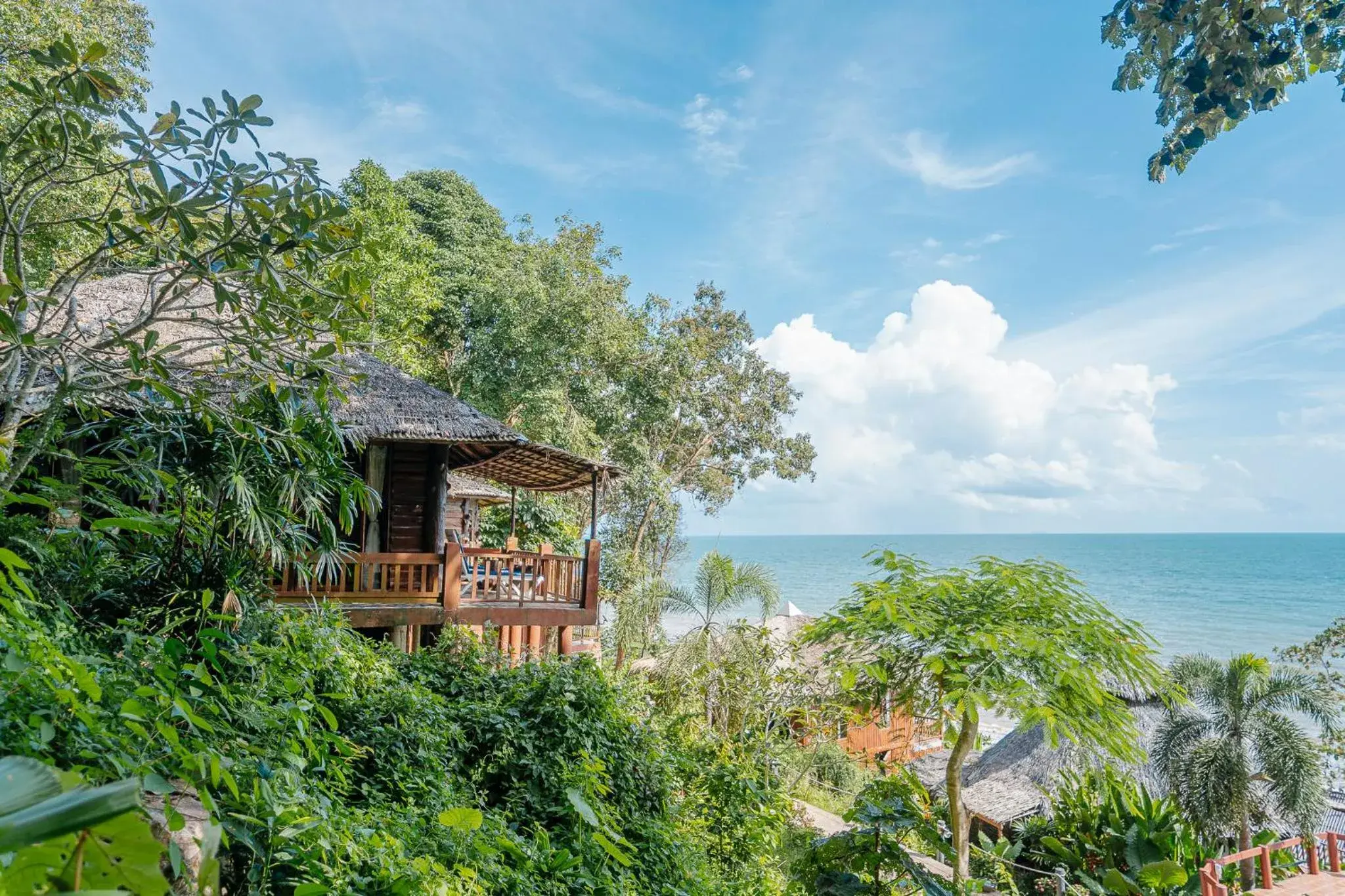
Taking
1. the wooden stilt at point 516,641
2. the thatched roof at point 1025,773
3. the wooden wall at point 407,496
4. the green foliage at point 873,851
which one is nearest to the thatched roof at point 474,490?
the wooden stilt at point 516,641

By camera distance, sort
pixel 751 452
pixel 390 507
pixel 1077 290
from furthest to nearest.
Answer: pixel 1077 290
pixel 751 452
pixel 390 507

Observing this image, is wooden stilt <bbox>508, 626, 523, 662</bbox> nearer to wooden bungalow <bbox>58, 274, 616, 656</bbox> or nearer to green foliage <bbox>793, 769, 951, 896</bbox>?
wooden bungalow <bbox>58, 274, 616, 656</bbox>

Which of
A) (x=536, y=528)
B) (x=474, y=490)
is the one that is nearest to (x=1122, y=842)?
(x=474, y=490)

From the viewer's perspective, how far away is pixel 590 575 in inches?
394

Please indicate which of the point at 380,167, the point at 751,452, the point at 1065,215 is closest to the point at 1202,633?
the point at 1065,215

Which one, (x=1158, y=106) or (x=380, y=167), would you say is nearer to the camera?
(x=1158, y=106)

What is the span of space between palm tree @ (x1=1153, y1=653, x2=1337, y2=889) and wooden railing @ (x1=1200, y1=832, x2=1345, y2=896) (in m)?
1.48

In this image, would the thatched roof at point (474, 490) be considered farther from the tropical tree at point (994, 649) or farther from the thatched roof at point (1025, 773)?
the tropical tree at point (994, 649)

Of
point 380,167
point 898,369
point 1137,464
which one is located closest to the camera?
point 380,167

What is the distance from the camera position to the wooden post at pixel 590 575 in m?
9.95

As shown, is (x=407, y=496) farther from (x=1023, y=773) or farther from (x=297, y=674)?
(x=1023, y=773)

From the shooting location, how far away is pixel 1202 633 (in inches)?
1702

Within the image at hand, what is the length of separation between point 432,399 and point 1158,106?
26.4ft

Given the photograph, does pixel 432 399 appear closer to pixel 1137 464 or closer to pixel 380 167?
pixel 380 167
